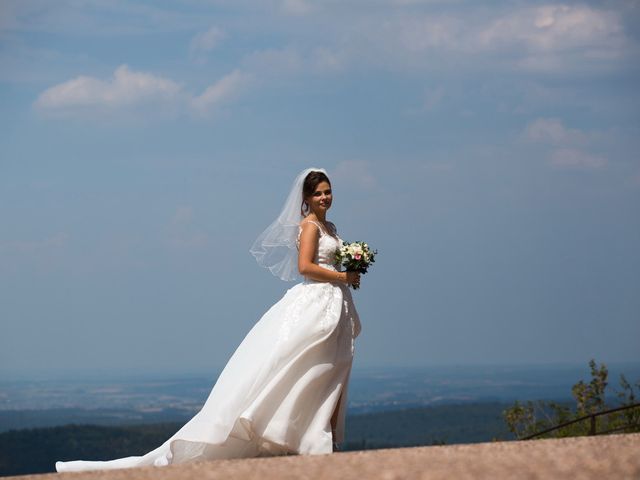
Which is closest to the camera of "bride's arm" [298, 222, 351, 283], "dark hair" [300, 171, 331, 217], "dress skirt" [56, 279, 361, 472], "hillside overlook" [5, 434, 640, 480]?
"hillside overlook" [5, 434, 640, 480]

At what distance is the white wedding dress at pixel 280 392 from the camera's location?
34.7ft

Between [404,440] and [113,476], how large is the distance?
64.1 metres

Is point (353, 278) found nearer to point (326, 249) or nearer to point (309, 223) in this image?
point (326, 249)

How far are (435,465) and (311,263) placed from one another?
9.71 ft

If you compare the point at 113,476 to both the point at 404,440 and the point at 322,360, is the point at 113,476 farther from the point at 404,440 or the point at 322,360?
the point at 404,440

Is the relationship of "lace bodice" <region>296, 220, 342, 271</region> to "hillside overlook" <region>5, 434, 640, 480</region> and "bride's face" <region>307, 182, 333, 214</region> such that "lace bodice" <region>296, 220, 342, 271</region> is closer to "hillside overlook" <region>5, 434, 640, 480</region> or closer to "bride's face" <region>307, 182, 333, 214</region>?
"bride's face" <region>307, 182, 333, 214</region>

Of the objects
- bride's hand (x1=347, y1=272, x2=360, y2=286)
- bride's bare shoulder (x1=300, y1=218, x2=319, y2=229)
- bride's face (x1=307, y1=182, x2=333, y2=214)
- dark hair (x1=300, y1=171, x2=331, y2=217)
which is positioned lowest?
bride's hand (x1=347, y1=272, x2=360, y2=286)

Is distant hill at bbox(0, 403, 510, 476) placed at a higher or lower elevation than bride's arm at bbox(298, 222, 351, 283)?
lower

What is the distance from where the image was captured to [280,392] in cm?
1066

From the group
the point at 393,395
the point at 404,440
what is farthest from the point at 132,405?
the point at 404,440

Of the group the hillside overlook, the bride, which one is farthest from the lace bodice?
the hillside overlook

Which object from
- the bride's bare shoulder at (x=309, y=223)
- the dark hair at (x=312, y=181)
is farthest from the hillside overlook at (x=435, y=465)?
the dark hair at (x=312, y=181)

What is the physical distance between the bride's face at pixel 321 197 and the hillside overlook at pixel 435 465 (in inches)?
97.6

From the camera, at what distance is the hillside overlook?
8266mm
